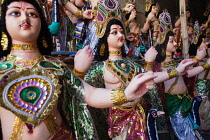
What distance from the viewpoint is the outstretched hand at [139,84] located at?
108 centimetres

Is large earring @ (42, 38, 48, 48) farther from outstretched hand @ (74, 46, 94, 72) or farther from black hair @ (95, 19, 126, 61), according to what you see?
black hair @ (95, 19, 126, 61)

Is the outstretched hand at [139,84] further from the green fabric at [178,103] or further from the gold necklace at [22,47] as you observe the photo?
the green fabric at [178,103]

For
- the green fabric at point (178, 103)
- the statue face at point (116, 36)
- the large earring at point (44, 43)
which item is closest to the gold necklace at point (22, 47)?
the large earring at point (44, 43)

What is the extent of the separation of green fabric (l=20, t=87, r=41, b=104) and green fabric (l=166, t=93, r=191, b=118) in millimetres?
2051

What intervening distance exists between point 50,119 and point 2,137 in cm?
27

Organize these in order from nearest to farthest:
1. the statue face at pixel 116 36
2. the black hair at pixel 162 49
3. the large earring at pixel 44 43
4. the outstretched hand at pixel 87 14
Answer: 1. the large earring at pixel 44 43
2. the statue face at pixel 116 36
3. the outstretched hand at pixel 87 14
4. the black hair at pixel 162 49

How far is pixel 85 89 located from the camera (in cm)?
129

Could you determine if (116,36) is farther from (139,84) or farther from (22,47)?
(139,84)

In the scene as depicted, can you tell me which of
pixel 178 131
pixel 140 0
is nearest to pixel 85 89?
pixel 178 131

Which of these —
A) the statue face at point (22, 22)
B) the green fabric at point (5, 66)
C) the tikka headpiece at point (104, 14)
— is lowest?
the green fabric at point (5, 66)

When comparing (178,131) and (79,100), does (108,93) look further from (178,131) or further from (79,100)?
(178,131)

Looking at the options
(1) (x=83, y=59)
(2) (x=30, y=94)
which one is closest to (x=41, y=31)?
(1) (x=83, y=59)

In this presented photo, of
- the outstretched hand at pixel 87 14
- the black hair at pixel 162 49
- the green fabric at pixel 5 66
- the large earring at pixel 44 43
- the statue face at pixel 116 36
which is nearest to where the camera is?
the green fabric at pixel 5 66

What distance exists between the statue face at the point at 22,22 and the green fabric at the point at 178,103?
2042 millimetres
